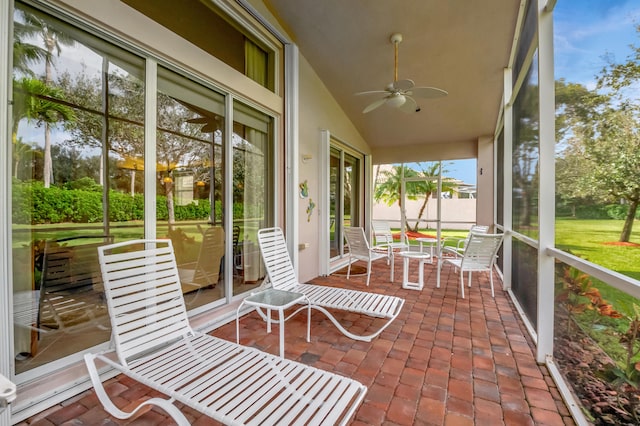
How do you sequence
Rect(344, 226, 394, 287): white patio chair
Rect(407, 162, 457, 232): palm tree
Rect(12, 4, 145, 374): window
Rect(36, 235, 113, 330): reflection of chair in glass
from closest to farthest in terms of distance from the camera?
Rect(12, 4, 145, 374): window → Rect(36, 235, 113, 330): reflection of chair in glass → Rect(344, 226, 394, 287): white patio chair → Rect(407, 162, 457, 232): palm tree

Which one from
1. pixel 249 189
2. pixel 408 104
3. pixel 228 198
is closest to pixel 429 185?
pixel 408 104

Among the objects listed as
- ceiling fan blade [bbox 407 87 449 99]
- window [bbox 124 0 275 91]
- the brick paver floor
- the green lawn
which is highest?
window [bbox 124 0 275 91]

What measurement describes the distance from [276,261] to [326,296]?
2.39 ft

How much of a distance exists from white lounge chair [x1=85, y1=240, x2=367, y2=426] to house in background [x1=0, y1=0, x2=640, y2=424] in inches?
19.5

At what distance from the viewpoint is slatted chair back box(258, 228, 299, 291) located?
11.0 ft

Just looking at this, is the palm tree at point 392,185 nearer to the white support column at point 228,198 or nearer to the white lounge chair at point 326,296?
the white lounge chair at point 326,296

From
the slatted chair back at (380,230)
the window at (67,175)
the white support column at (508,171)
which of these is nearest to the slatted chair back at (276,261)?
the window at (67,175)

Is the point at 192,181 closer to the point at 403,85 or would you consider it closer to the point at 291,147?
the point at 291,147

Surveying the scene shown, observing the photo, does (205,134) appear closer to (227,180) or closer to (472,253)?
(227,180)

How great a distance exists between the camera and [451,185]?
39.3 feet

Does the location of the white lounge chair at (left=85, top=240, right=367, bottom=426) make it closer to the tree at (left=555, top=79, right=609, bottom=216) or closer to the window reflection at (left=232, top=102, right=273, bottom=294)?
the window reflection at (left=232, top=102, right=273, bottom=294)

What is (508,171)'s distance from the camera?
15.2 ft

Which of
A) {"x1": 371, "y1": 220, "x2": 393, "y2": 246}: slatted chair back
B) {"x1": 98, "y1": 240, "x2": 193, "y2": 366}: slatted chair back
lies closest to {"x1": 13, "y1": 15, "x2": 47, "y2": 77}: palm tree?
{"x1": 98, "y1": 240, "x2": 193, "y2": 366}: slatted chair back

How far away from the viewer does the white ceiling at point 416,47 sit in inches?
157
